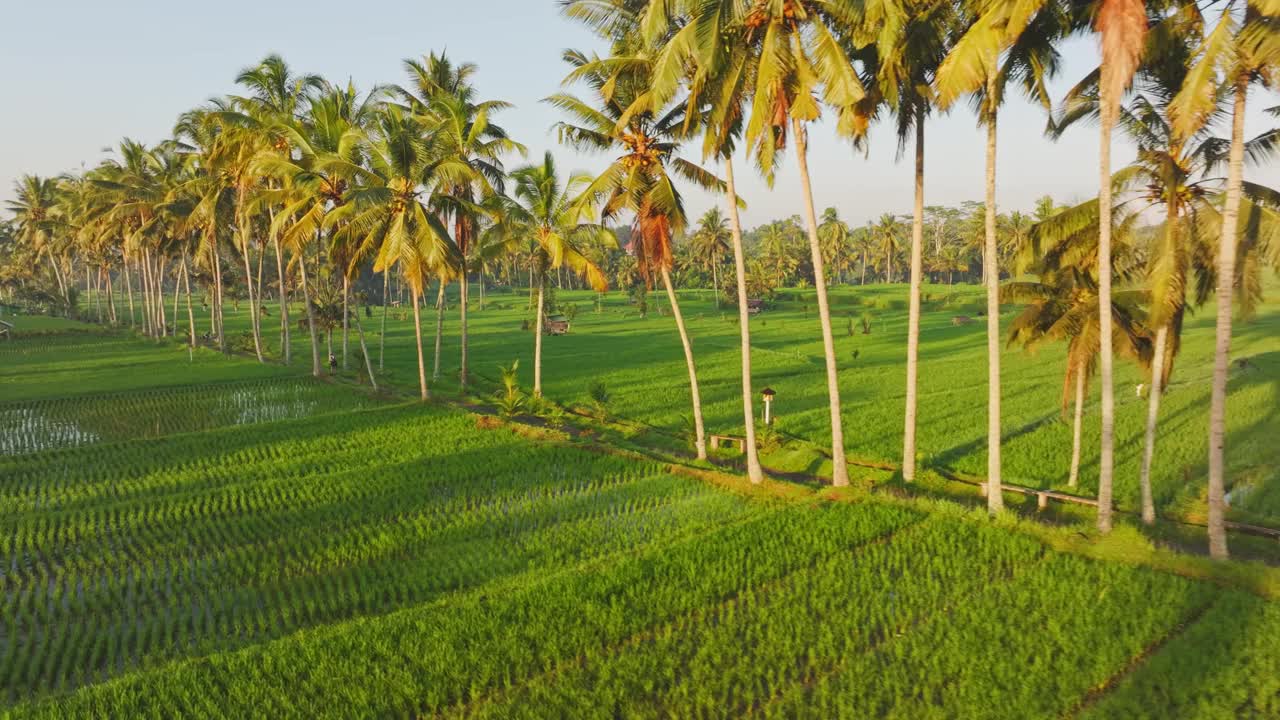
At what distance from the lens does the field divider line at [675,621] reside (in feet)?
23.3

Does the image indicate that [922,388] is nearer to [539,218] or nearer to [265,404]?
[539,218]

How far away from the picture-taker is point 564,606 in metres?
8.95

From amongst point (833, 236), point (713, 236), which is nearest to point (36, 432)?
point (713, 236)

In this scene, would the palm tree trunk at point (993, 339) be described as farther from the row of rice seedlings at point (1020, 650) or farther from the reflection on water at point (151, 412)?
the reflection on water at point (151, 412)

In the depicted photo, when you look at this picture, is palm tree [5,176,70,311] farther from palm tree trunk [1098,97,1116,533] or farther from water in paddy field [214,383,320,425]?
palm tree trunk [1098,97,1116,533]

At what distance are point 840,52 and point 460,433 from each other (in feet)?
45.8

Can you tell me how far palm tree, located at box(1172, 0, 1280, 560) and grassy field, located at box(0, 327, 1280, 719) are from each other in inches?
93.8

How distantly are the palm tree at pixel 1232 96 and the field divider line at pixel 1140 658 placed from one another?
7.81 feet

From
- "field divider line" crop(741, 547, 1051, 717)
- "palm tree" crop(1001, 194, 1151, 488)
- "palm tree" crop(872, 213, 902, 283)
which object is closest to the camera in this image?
"field divider line" crop(741, 547, 1051, 717)

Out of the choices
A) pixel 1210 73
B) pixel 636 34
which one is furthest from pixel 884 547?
pixel 636 34

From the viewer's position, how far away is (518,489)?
14898 mm

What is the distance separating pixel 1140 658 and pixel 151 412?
26.9 metres

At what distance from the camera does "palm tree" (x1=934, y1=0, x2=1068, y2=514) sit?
10.1 meters

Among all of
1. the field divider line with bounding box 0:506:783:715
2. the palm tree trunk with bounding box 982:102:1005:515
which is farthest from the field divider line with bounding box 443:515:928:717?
the field divider line with bounding box 0:506:783:715
